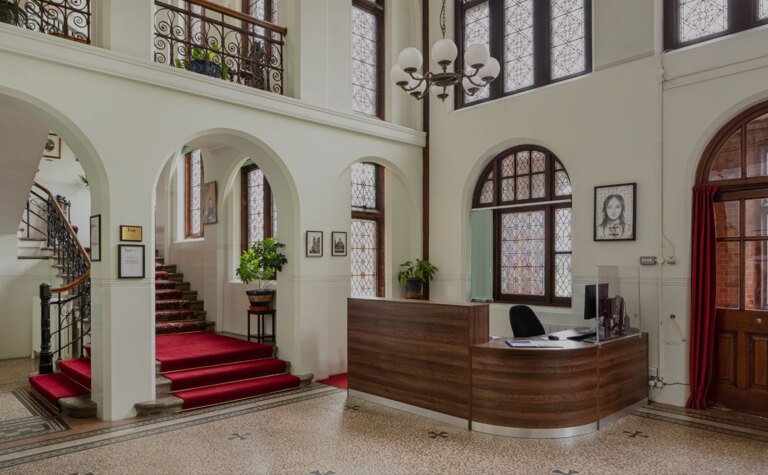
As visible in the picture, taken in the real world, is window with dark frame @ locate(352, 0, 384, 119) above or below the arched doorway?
above

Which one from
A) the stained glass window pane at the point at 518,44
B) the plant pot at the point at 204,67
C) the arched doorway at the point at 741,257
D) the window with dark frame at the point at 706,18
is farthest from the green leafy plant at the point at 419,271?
the window with dark frame at the point at 706,18

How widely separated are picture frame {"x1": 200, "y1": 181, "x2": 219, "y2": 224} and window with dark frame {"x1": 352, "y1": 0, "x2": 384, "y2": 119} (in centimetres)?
305

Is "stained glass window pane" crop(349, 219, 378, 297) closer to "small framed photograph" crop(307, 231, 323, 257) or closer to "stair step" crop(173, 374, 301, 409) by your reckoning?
"small framed photograph" crop(307, 231, 323, 257)

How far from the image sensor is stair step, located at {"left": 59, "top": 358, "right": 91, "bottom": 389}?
20.2 ft

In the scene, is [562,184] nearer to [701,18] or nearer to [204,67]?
[701,18]

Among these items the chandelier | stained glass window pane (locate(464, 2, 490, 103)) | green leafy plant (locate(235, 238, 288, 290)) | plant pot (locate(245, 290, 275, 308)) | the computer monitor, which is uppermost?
stained glass window pane (locate(464, 2, 490, 103))

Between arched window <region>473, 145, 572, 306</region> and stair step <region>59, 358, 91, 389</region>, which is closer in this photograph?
stair step <region>59, 358, 91, 389</region>

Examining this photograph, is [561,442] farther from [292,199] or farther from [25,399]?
[25,399]

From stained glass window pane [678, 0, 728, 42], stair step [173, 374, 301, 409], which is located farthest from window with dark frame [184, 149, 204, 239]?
stained glass window pane [678, 0, 728, 42]

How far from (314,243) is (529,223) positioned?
2.96m

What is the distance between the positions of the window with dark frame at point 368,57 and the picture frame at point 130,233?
3.77 meters

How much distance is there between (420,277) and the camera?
27.5 ft

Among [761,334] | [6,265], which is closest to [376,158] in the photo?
[761,334]

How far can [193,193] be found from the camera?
1089 centimetres
